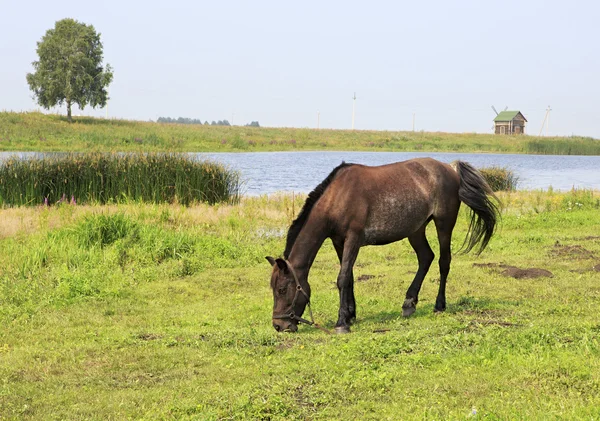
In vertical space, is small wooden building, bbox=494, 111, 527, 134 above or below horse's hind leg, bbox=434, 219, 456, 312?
above

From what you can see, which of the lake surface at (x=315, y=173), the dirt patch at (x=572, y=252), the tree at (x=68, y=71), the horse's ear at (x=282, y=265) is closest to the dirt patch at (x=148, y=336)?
the horse's ear at (x=282, y=265)

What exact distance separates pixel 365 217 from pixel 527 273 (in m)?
4.33

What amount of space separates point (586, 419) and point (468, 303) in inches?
179

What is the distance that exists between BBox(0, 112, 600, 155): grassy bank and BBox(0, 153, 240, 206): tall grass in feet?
80.1

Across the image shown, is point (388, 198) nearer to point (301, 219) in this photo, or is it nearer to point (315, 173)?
point (301, 219)

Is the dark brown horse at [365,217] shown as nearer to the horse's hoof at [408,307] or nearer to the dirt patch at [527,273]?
the horse's hoof at [408,307]

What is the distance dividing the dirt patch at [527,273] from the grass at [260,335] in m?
0.25

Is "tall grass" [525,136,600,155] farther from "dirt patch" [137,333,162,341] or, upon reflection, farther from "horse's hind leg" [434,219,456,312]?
"dirt patch" [137,333,162,341]

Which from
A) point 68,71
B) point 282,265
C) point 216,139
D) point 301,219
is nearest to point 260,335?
point 282,265

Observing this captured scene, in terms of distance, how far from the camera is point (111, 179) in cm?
2038

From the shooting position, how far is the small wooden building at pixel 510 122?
96.5m

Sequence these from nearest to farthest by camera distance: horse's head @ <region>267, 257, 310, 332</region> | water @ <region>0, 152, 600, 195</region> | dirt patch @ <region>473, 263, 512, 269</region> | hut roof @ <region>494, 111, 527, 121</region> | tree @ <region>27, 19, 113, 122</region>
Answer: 1. horse's head @ <region>267, 257, 310, 332</region>
2. dirt patch @ <region>473, 263, 512, 269</region>
3. water @ <region>0, 152, 600, 195</region>
4. tree @ <region>27, 19, 113, 122</region>
5. hut roof @ <region>494, 111, 527, 121</region>

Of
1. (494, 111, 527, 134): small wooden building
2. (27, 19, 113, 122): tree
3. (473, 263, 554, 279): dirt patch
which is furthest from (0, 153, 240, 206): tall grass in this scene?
(494, 111, 527, 134): small wooden building

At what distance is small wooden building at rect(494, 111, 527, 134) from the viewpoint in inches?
3799
